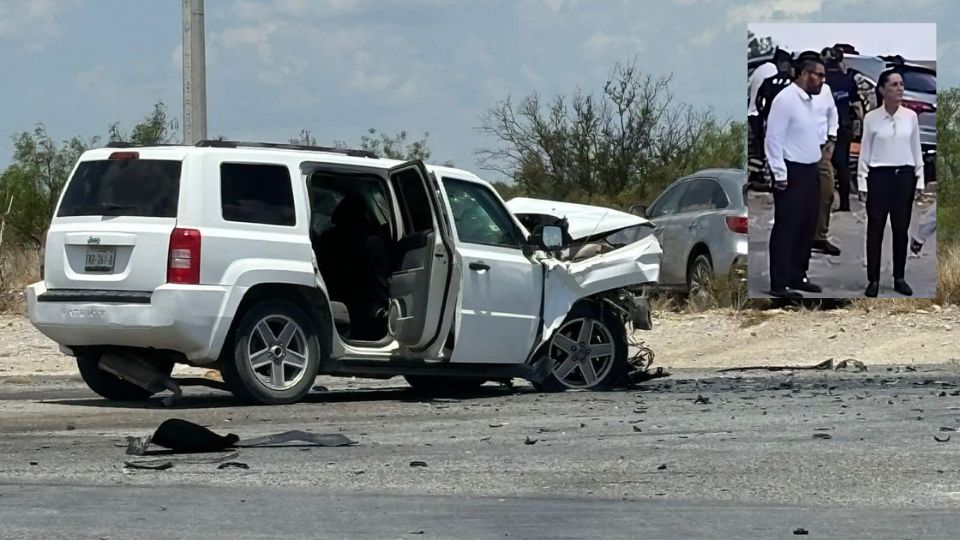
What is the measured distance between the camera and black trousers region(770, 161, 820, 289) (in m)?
21.2

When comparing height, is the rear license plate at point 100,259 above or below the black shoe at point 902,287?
above

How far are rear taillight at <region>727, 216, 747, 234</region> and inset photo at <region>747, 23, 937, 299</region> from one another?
102 cm

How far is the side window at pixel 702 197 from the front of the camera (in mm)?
21062

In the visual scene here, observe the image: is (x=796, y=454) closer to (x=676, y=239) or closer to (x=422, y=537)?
(x=422, y=537)

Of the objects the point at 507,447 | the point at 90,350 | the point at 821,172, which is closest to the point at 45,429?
the point at 90,350

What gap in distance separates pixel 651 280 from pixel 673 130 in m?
19.6

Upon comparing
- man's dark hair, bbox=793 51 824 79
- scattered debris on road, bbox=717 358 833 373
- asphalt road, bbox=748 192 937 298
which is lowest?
scattered debris on road, bbox=717 358 833 373

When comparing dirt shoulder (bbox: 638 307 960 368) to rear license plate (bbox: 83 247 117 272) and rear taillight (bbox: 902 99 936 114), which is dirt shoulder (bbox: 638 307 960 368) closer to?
rear taillight (bbox: 902 99 936 114)

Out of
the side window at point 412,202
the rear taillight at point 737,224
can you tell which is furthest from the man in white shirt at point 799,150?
the side window at point 412,202

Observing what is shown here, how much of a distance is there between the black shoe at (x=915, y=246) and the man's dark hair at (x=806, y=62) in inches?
103

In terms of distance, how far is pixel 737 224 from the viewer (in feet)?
67.8

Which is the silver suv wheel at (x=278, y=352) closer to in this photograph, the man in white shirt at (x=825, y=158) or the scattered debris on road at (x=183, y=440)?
the scattered debris on road at (x=183, y=440)

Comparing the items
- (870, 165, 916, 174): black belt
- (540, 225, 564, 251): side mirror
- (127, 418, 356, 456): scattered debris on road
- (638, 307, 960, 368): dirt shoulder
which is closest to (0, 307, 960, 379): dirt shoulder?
(638, 307, 960, 368): dirt shoulder

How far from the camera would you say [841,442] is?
33.4ft
